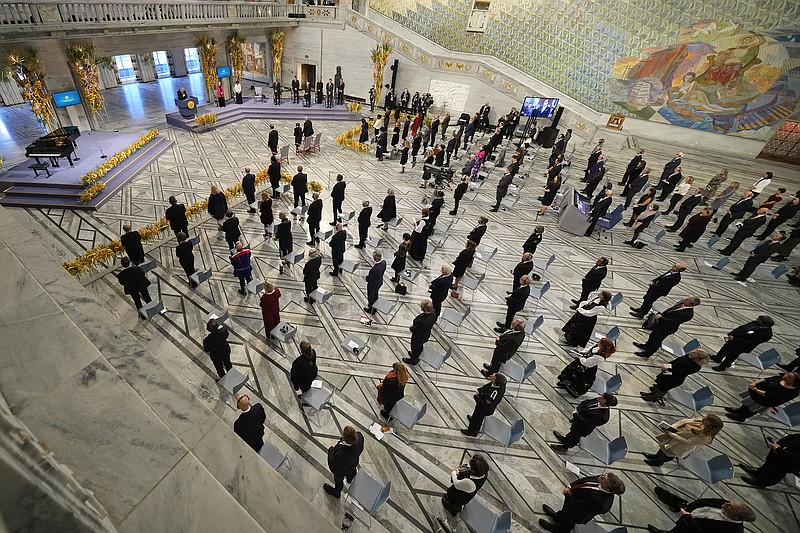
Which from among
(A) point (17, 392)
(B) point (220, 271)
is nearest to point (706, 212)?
(B) point (220, 271)

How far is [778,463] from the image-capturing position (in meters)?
5.41

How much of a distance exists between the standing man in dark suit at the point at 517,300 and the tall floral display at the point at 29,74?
1662 cm

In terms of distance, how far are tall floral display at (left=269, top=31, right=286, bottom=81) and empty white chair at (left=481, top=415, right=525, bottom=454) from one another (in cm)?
2309

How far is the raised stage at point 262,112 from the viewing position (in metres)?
16.6

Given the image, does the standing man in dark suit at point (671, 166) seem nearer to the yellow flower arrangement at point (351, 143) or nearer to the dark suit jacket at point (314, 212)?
the yellow flower arrangement at point (351, 143)

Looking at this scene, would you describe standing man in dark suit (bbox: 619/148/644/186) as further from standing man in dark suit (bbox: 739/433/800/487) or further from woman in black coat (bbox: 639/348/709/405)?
standing man in dark suit (bbox: 739/433/800/487)

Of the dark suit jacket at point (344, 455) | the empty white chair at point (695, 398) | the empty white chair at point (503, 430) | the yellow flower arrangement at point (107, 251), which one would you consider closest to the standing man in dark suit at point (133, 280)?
the yellow flower arrangement at point (107, 251)

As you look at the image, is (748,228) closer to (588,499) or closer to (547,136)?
(547,136)

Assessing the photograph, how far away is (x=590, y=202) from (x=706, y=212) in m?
3.57

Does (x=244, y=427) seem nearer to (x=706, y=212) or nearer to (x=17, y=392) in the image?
(x=17, y=392)

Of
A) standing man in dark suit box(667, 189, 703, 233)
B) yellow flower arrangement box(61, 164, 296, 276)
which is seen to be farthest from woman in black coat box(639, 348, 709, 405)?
yellow flower arrangement box(61, 164, 296, 276)

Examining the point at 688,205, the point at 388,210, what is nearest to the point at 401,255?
the point at 388,210

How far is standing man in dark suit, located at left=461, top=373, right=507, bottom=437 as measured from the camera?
538cm

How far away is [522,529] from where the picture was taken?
500cm
